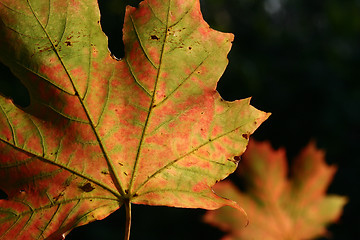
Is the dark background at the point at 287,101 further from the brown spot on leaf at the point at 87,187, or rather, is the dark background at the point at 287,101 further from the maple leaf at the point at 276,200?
the brown spot on leaf at the point at 87,187

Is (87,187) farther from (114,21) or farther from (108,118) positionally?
(114,21)

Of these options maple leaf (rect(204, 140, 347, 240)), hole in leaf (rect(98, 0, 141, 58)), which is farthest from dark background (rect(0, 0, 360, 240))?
maple leaf (rect(204, 140, 347, 240))

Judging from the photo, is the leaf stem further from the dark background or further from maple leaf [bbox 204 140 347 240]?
the dark background

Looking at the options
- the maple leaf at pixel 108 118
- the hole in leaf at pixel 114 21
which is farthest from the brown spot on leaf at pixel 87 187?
the hole in leaf at pixel 114 21

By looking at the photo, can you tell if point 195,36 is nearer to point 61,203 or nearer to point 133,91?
point 133,91

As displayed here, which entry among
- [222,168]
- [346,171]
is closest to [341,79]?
[346,171]

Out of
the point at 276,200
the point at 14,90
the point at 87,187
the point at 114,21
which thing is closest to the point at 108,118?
the point at 87,187

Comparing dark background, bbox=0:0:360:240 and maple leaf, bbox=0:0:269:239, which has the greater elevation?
dark background, bbox=0:0:360:240
